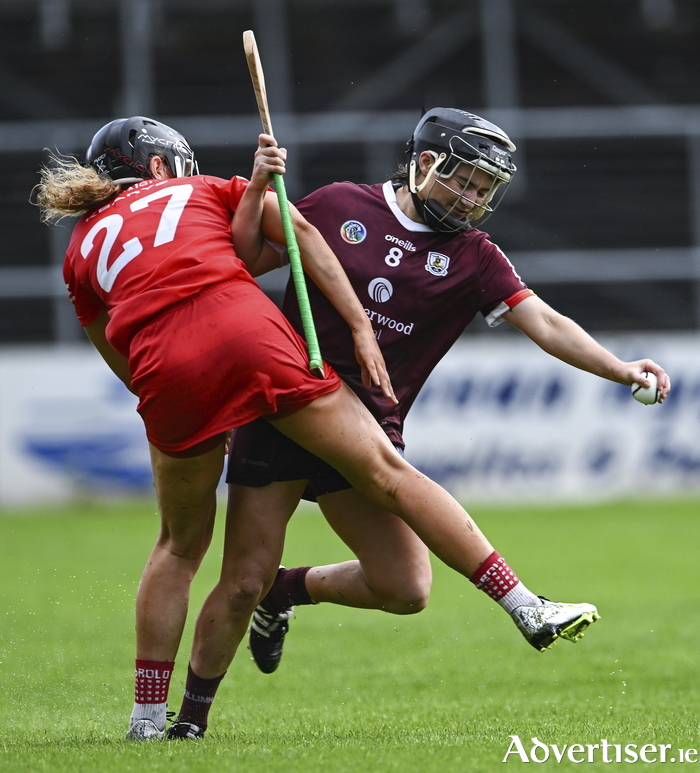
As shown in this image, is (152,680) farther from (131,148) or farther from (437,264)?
(131,148)

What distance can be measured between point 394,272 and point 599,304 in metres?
11.7

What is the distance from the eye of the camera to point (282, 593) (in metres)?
4.58

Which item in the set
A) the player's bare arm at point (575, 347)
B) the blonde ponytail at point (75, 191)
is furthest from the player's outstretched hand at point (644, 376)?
the blonde ponytail at point (75, 191)

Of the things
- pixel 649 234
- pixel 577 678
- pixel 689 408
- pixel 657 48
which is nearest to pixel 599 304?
pixel 649 234

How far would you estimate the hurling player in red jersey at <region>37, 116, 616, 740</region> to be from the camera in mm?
3406

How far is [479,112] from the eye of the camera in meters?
15.1

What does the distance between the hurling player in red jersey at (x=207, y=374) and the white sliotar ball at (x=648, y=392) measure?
697mm

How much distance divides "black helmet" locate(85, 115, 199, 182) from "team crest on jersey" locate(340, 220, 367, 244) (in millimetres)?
633

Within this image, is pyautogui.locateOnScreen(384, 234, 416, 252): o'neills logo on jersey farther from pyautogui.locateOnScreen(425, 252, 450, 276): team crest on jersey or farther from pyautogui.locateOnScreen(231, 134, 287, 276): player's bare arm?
pyautogui.locateOnScreen(231, 134, 287, 276): player's bare arm

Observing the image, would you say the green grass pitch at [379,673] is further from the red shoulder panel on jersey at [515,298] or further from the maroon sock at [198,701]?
the red shoulder panel on jersey at [515,298]

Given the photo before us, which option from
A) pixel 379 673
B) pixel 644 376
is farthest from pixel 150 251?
pixel 379 673

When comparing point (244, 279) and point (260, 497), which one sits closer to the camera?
point (244, 279)

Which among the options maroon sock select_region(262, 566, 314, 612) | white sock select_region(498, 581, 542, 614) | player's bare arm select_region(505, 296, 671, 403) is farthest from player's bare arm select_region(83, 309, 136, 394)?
white sock select_region(498, 581, 542, 614)

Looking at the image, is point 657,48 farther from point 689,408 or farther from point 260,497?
point 260,497
